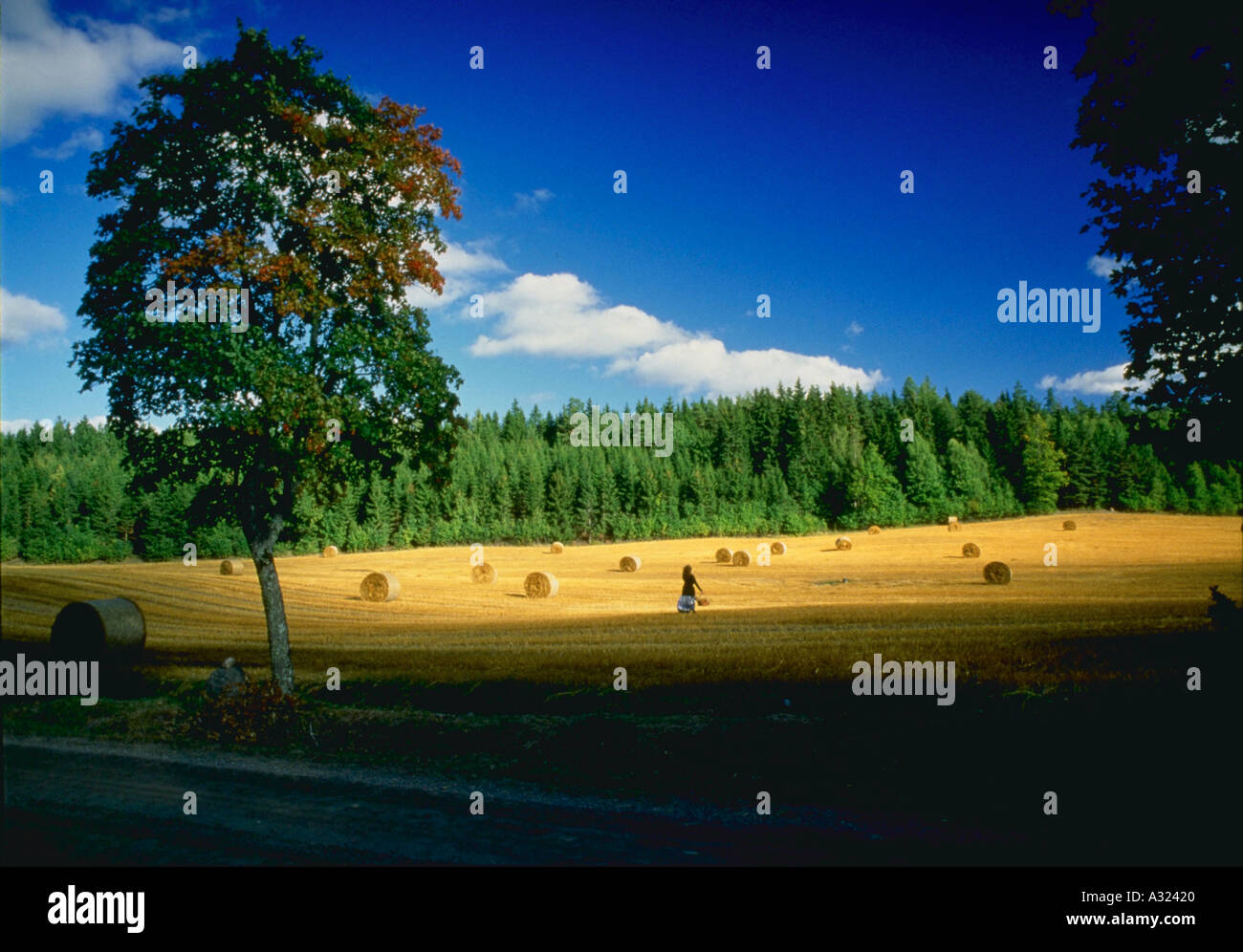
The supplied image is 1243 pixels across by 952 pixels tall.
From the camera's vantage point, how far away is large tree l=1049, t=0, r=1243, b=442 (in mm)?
10820

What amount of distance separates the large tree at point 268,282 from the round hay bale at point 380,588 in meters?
24.2

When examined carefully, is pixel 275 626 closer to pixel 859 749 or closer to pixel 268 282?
pixel 268 282

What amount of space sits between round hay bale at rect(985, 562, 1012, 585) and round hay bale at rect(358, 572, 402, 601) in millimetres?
32239

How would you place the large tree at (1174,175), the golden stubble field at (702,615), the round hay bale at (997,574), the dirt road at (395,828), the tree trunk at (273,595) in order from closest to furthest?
the dirt road at (395,828), the large tree at (1174,175), the tree trunk at (273,595), the golden stubble field at (702,615), the round hay bale at (997,574)

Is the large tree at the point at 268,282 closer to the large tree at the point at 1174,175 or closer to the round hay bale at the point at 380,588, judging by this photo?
the large tree at the point at 1174,175

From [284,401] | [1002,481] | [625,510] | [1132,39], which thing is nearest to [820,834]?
[284,401]

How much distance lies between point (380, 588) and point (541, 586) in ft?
28.2

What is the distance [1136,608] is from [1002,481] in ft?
253

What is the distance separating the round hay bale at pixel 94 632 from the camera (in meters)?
18.3

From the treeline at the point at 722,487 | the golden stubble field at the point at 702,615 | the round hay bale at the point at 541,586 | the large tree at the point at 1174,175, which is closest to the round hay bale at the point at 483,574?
the golden stubble field at the point at 702,615

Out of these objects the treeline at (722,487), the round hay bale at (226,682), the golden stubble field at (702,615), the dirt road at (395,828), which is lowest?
the golden stubble field at (702,615)

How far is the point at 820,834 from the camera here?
22.5ft

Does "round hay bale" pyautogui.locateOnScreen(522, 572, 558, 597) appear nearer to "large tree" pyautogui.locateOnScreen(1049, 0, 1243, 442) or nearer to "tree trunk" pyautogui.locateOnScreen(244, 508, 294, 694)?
"tree trunk" pyautogui.locateOnScreen(244, 508, 294, 694)

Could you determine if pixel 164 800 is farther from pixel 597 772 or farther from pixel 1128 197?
pixel 1128 197
